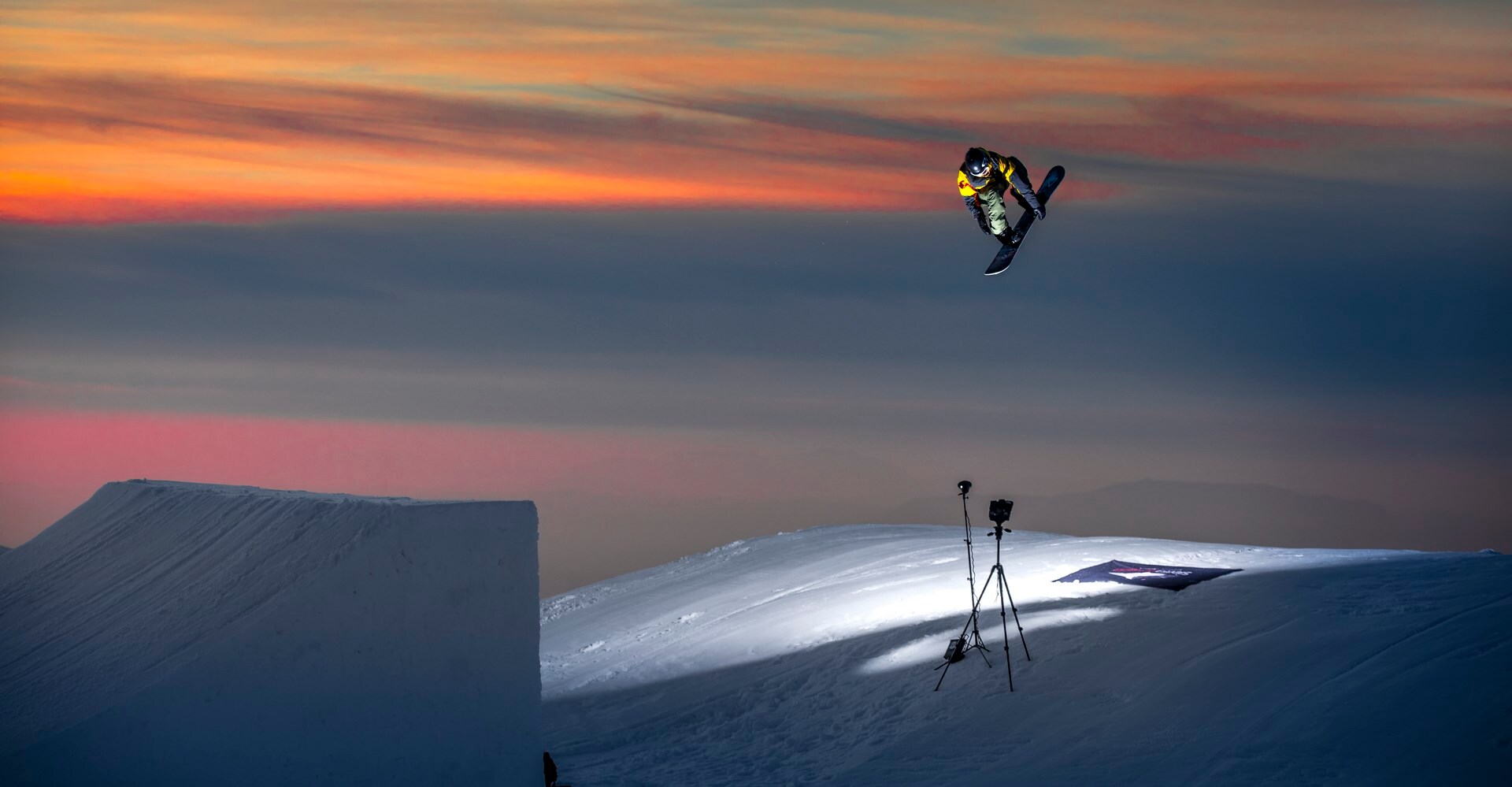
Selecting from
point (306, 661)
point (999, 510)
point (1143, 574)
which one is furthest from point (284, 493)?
point (1143, 574)

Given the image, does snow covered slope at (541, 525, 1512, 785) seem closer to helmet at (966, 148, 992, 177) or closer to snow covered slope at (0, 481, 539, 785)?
snow covered slope at (0, 481, 539, 785)

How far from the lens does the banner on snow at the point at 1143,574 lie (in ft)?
40.3

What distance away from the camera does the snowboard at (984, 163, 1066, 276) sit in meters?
12.1

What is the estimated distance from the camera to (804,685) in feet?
40.2

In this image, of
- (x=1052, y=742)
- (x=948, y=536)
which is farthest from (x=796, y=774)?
(x=948, y=536)

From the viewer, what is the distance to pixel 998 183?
11.2m

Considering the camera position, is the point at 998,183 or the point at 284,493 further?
the point at 998,183

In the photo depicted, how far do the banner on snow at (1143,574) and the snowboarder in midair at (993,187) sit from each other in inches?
148

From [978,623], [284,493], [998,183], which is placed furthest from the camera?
[978,623]

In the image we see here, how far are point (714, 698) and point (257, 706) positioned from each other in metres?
5.50

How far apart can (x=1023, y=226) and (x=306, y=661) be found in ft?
25.0

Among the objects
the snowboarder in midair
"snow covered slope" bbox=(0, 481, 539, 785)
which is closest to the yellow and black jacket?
the snowboarder in midair

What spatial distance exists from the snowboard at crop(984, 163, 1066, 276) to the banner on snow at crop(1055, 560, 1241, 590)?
3.39 m

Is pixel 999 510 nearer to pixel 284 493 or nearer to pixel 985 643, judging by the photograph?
pixel 985 643
